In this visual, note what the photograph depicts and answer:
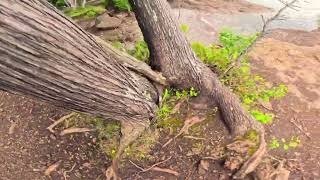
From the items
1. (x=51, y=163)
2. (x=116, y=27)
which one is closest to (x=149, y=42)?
(x=51, y=163)

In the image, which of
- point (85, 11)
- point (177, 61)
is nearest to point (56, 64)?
point (177, 61)

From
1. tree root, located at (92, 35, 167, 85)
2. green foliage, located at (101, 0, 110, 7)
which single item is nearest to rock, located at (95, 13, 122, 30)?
green foliage, located at (101, 0, 110, 7)

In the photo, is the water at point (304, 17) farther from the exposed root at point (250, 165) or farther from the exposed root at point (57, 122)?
the exposed root at point (57, 122)

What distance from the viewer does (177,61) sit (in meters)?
4.14

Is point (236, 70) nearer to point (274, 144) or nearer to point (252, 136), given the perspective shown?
point (252, 136)

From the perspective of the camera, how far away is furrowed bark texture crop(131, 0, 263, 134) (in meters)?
3.91

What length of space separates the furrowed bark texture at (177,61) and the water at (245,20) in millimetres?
2903

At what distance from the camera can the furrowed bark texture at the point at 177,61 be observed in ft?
12.8

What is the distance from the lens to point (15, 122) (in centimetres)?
456

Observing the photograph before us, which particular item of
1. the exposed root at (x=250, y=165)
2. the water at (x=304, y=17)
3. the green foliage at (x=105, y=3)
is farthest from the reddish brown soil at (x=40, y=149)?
the water at (x=304, y=17)

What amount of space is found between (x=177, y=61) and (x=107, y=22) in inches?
119

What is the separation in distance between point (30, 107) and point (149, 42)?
1677 mm

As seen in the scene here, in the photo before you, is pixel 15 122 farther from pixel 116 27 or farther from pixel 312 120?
pixel 312 120

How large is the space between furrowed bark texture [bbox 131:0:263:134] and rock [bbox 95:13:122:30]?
9.00ft
